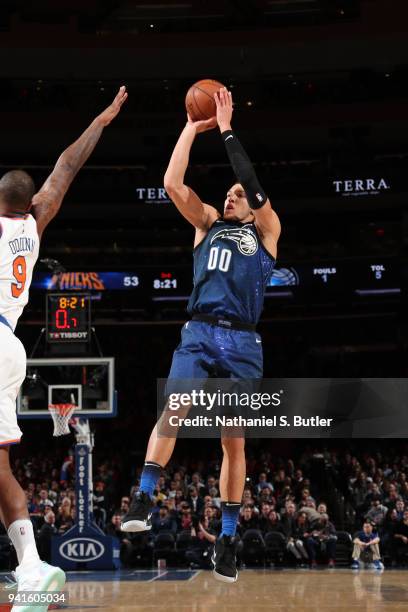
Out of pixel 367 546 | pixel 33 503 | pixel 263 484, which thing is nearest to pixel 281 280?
pixel 263 484

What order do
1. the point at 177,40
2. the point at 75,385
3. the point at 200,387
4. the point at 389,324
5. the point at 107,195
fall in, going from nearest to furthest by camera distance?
the point at 200,387
the point at 75,385
the point at 177,40
the point at 107,195
the point at 389,324

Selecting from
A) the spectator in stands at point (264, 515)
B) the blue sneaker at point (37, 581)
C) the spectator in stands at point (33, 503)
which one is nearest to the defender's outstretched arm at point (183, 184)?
the blue sneaker at point (37, 581)

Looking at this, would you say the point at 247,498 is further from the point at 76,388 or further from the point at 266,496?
the point at 76,388

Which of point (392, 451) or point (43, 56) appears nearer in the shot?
point (43, 56)

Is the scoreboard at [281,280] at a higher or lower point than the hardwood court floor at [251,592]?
higher

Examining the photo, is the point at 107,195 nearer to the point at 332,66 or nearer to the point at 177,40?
the point at 177,40

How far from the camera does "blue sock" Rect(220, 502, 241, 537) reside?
648 cm

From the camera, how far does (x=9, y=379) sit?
509 cm

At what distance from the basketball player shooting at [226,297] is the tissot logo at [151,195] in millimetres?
18507

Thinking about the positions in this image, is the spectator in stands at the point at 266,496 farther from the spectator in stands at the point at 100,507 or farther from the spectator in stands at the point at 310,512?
the spectator in stands at the point at 100,507

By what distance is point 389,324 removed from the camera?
95.1 feet

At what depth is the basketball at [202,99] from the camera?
6.79 m

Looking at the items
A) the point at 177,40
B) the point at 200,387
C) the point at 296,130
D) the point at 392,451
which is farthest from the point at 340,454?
the point at 200,387

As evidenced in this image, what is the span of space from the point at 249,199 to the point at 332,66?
688 inches
